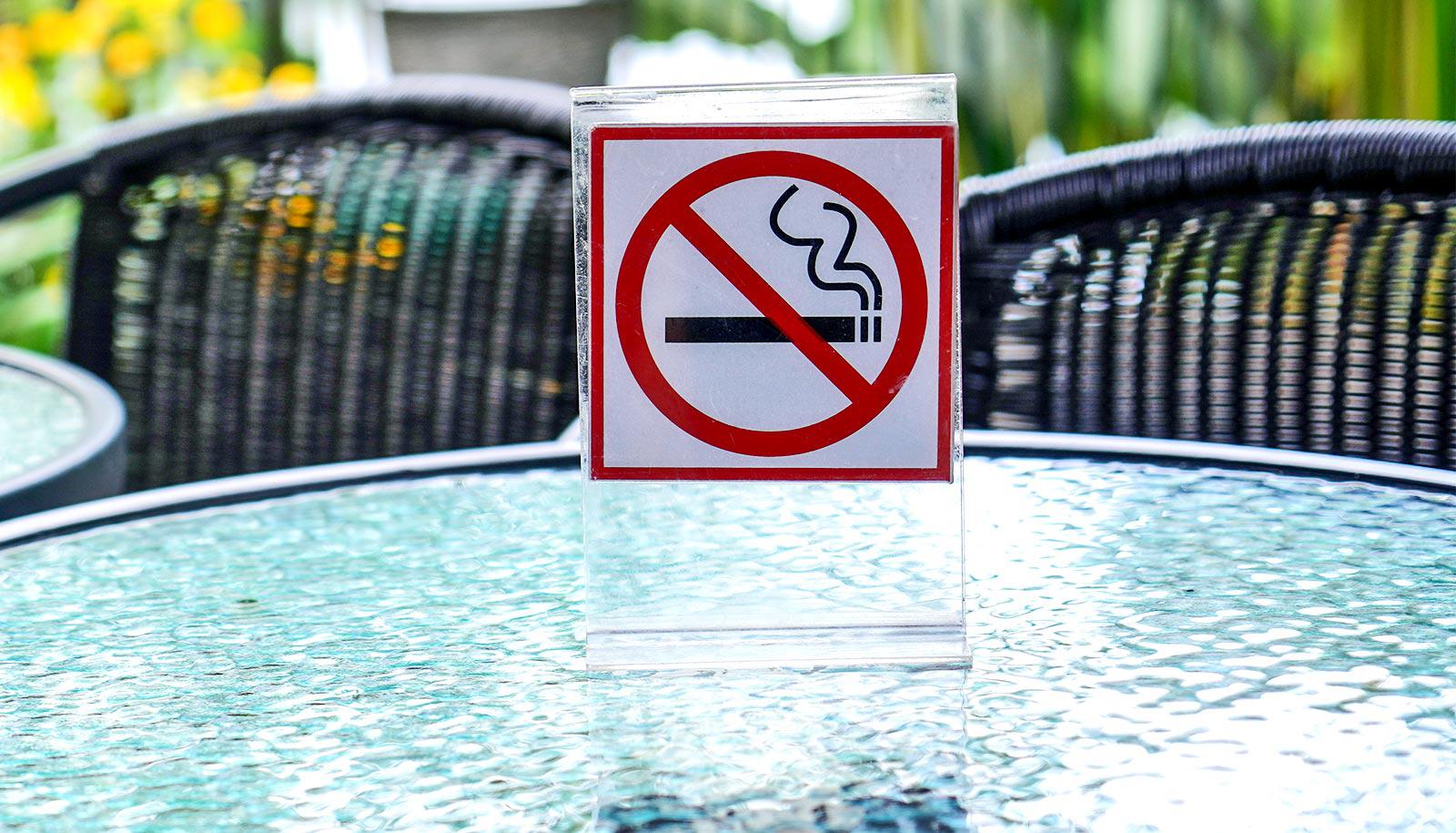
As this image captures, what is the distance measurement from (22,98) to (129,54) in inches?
9.1

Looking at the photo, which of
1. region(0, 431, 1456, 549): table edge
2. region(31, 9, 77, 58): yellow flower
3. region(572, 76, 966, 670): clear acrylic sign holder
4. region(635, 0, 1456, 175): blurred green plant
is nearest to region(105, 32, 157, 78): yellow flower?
region(31, 9, 77, 58): yellow flower

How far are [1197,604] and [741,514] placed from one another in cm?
19

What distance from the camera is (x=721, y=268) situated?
1.84ft

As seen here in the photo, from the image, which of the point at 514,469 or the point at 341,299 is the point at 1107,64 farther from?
the point at 514,469

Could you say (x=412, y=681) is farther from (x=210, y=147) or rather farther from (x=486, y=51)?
(x=486, y=51)

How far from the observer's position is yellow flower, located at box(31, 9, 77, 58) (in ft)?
10.2

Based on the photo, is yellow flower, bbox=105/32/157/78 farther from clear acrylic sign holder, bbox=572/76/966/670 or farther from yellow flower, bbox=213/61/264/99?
clear acrylic sign holder, bbox=572/76/966/670

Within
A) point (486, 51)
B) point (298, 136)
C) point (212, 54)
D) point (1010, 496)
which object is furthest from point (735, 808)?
point (212, 54)

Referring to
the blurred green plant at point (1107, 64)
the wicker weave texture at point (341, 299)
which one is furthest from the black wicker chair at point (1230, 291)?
the blurred green plant at point (1107, 64)

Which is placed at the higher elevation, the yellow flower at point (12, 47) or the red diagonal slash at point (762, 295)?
the yellow flower at point (12, 47)

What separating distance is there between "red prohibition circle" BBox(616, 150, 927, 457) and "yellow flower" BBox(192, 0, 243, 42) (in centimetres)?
292

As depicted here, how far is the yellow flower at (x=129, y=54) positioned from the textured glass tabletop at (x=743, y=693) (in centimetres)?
270

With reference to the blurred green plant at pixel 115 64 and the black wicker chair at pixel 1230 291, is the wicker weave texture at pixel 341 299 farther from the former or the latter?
Answer: the blurred green plant at pixel 115 64

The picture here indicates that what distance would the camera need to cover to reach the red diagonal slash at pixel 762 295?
0.56 meters
